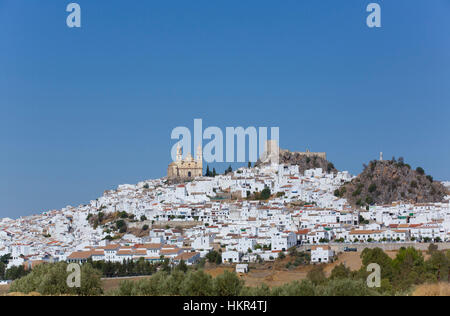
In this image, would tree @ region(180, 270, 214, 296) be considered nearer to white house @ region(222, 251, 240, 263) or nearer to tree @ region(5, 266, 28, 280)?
white house @ region(222, 251, 240, 263)

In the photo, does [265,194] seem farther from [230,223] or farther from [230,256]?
[230,256]

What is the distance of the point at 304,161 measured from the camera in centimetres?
5047

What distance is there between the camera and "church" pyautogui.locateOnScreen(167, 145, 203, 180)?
54.7 metres

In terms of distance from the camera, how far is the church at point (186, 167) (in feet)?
179

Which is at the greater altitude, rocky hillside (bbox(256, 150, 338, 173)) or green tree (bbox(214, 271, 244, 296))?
rocky hillside (bbox(256, 150, 338, 173))

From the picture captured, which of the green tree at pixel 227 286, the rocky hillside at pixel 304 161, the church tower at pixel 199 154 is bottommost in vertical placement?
the green tree at pixel 227 286

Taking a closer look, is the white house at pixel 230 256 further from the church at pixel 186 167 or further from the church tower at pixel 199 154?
the church tower at pixel 199 154

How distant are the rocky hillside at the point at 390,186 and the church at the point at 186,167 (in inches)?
611

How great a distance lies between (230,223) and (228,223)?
101 millimetres

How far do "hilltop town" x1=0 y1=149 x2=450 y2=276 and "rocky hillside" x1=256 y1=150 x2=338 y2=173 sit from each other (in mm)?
675

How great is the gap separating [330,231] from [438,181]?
14.9 m

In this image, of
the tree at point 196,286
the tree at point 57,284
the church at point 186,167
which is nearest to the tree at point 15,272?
the tree at point 57,284

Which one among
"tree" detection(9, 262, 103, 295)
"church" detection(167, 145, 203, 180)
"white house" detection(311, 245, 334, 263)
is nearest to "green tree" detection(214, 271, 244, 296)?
"tree" detection(9, 262, 103, 295)

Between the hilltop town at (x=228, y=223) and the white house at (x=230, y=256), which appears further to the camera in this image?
the hilltop town at (x=228, y=223)
